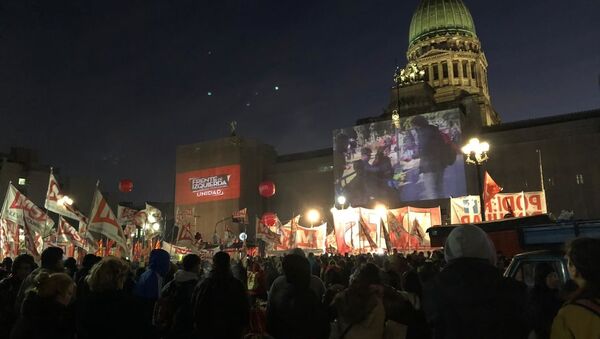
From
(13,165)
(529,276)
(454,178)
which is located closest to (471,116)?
(454,178)

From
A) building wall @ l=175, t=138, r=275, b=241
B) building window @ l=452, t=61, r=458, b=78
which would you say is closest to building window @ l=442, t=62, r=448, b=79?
building window @ l=452, t=61, r=458, b=78

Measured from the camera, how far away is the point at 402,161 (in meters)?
41.0

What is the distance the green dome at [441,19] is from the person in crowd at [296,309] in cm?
6722

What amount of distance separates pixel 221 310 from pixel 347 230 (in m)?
25.5

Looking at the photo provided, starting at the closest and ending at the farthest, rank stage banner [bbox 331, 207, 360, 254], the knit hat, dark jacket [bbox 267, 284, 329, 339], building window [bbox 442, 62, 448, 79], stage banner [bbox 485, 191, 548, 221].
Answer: the knit hat, dark jacket [bbox 267, 284, 329, 339], stage banner [bbox 485, 191, 548, 221], stage banner [bbox 331, 207, 360, 254], building window [bbox 442, 62, 448, 79]

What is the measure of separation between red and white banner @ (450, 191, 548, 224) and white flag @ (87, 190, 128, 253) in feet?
69.8

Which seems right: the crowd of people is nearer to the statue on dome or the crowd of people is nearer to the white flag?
the white flag

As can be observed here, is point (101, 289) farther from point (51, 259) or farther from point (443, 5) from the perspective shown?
point (443, 5)

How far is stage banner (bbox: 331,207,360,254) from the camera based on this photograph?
29156mm

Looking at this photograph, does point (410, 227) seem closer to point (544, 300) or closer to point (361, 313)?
point (544, 300)

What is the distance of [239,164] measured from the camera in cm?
5484

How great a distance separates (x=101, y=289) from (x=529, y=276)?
449cm

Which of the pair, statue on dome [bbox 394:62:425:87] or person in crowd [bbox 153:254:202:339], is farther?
statue on dome [bbox 394:62:425:87]

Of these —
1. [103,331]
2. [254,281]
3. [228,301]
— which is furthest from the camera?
[254,281]
